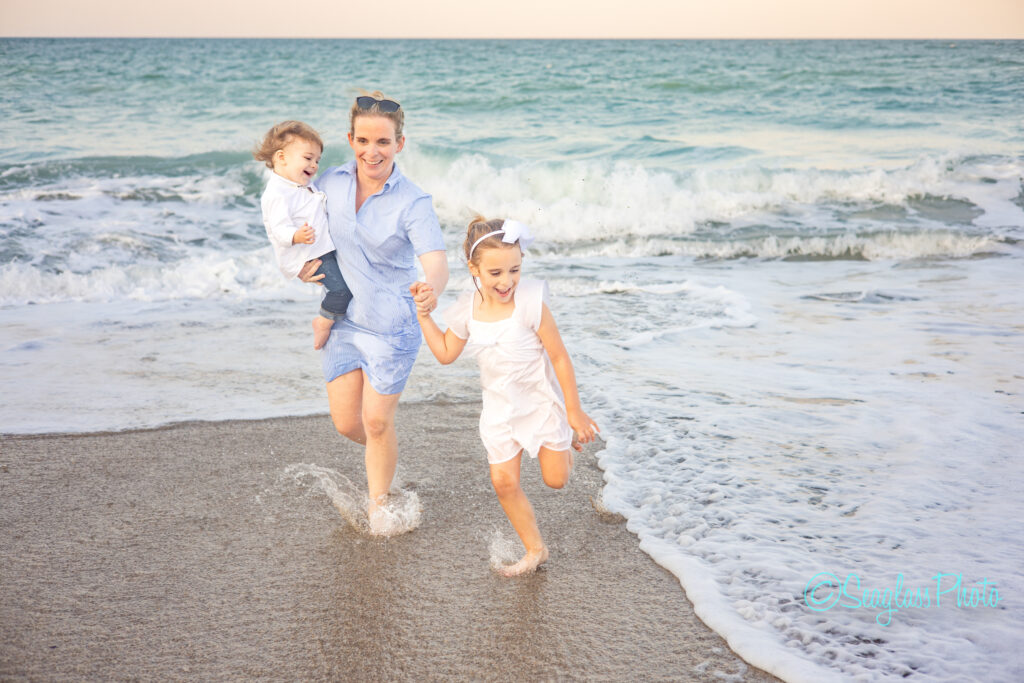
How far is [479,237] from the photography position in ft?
9.62

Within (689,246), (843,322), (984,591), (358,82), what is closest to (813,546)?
(984,591)

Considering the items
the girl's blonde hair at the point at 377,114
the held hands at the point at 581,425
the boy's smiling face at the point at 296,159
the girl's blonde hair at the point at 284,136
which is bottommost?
the held hands at the point at 581,425

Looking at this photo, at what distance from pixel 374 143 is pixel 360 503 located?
1.63m

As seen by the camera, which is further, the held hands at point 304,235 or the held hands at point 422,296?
the held hands at point 304,235

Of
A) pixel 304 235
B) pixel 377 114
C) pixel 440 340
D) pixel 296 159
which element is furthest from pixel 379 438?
pixel 377 114

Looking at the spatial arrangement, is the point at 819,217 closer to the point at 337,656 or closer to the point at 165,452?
the point at 165,452

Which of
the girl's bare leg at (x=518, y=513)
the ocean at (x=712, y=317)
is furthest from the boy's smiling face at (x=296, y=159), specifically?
the ocean at (x=712, y=317)

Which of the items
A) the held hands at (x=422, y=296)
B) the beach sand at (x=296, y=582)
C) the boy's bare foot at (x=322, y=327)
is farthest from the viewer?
the boy's bare foot at (x=322, y=327)

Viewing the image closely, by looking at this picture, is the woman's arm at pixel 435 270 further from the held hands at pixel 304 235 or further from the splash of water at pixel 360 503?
the splash of water at pixel 360 503

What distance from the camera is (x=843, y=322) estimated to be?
6.84 meters

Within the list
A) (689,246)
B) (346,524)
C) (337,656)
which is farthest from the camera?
(689,246)

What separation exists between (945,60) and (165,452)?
1525 inches

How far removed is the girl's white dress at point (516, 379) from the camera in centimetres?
303

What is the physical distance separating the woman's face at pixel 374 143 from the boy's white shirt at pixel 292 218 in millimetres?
238
